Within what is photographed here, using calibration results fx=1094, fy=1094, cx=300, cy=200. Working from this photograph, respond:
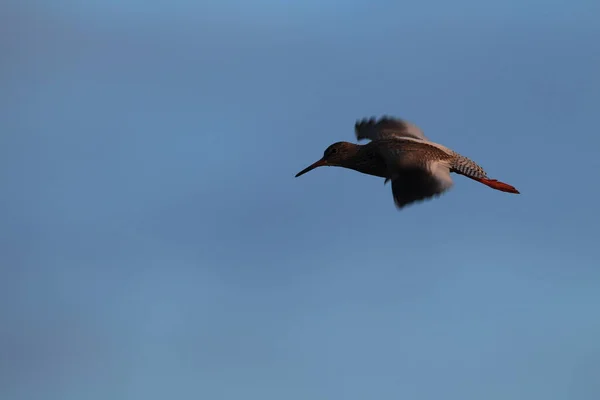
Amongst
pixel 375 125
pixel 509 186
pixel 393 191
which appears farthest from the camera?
pixel 375 125

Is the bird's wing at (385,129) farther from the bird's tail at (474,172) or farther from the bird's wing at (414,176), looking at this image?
the bird's wing at (414,176)

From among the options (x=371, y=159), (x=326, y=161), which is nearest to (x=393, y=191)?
(x=371, y=159)

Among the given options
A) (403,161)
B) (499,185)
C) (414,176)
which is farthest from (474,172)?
(414,176)

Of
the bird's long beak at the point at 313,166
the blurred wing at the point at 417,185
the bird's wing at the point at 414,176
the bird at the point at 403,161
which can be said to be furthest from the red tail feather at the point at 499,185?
the bird's long beak at the point at 313,166

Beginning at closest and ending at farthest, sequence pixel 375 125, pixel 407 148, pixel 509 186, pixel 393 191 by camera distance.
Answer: pixel 393 191, pixel 407 148, pixel 509 186, pixel 375 125

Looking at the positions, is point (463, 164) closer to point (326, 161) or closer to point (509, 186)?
point (509, 186)

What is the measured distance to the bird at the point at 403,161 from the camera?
2303 centimetres

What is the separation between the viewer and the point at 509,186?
26.9 m

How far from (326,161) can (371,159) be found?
6.16 feet

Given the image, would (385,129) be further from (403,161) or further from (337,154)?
(403,161)

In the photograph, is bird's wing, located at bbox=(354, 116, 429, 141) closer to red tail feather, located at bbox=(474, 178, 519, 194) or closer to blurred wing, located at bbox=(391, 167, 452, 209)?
red tail feather, located at bbox=(474, 178, 519, 194)

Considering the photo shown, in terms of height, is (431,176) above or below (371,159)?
below

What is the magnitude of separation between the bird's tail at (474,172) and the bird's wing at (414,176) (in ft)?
2.44

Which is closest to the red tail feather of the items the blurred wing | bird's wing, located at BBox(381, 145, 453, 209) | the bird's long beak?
bird's wing, located at BBox(381, 145, 453, 209)
